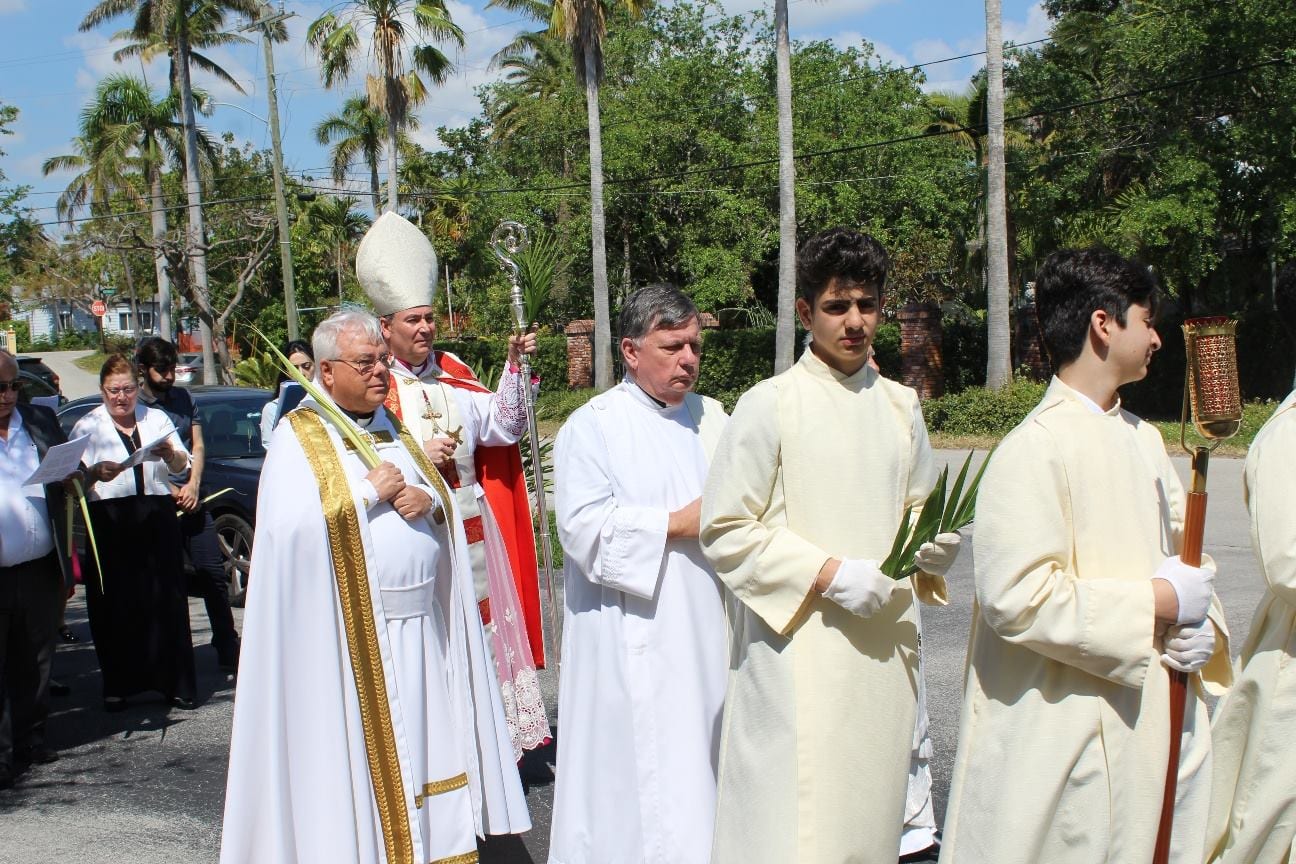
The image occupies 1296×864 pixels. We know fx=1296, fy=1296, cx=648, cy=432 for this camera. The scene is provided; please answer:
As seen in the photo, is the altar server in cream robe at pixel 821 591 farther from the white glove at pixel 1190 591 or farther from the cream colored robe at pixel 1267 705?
the cream colored robe at pixel 1267 705

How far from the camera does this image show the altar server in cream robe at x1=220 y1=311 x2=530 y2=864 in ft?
13.1

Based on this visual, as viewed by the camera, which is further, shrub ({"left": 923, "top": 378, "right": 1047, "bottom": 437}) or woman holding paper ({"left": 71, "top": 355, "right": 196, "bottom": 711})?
shrub ({"left": 923, "top": 378, "right": 1047, "bottom": 437})

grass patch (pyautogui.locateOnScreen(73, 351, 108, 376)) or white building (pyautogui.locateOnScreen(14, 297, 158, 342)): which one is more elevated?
white building (pyautogui.locateOnScreen(14, 297, 158, 342))

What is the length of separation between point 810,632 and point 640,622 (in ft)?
3.13

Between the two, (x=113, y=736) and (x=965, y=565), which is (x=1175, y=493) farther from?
(x=965, y=565)

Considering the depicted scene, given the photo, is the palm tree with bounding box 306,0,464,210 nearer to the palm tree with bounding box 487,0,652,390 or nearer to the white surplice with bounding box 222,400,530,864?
the palm tree with bounding box 487,0,652,390

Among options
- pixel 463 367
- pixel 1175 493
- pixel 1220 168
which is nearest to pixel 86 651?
pixel 463 367

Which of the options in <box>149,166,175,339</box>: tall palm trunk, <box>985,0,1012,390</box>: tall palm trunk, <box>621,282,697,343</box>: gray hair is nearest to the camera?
<box>621,282,697,343</box>: gray hair

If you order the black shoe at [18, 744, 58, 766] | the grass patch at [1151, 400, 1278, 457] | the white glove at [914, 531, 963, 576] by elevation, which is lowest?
the black shoe at [18, 744, 58, 766]

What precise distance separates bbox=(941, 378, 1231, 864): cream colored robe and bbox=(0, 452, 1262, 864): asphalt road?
94.8 inches

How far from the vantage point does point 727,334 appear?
29375mm

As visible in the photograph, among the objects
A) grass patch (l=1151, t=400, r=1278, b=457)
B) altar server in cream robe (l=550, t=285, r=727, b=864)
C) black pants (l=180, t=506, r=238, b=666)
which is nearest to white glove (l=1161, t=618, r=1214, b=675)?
altar server in cream robe (l=550, t=285, r=727, b=864)

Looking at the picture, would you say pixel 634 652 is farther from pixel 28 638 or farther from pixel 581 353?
pixel 581 353

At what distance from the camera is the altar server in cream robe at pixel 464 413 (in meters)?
5.55
